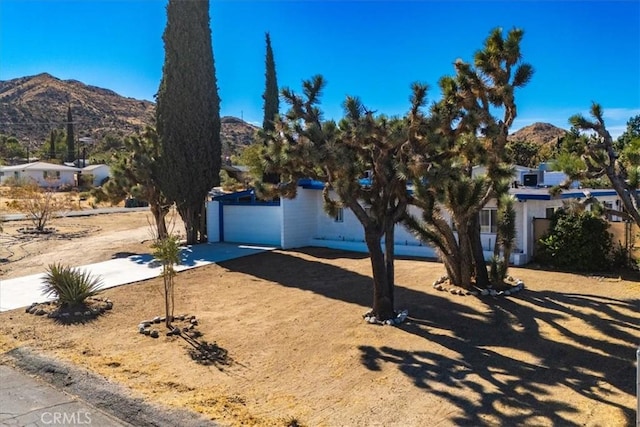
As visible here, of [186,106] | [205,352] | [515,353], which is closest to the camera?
[515,353]

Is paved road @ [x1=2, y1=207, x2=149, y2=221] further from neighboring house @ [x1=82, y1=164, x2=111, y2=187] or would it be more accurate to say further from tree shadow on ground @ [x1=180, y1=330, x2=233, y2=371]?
tree shadow on ground @ [x1=180, y1=330, x2=233, y2=371]

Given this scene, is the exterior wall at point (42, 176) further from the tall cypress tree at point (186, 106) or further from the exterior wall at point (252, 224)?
the tall cypress tree at point (186, 106)

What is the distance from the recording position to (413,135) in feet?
30.6

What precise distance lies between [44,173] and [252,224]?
150 ft

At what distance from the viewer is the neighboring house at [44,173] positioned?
54156mm

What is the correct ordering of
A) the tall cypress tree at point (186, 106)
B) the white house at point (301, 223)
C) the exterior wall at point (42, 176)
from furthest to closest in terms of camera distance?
the exterior wall at point (42, 176) → the tall cypress tree at point (186, 106) → the white house at point (301, 223)

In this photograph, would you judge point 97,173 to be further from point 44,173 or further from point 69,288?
point 69,288

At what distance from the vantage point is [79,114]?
94375 mm

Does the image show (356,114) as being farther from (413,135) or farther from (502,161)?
(502,161)

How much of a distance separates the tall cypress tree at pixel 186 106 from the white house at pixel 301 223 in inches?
68.7

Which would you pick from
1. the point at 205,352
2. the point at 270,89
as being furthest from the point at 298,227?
the point at 270,89

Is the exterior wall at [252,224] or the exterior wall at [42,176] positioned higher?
the exterior wall at [42,176]

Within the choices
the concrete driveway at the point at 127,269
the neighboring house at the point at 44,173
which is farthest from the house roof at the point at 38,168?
the concrete driveway at the point at 127,269

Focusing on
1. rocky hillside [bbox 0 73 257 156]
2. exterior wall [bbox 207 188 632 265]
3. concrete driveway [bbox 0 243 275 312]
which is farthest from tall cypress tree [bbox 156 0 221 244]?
rocky hillside [bbox 0 73 257 156]
